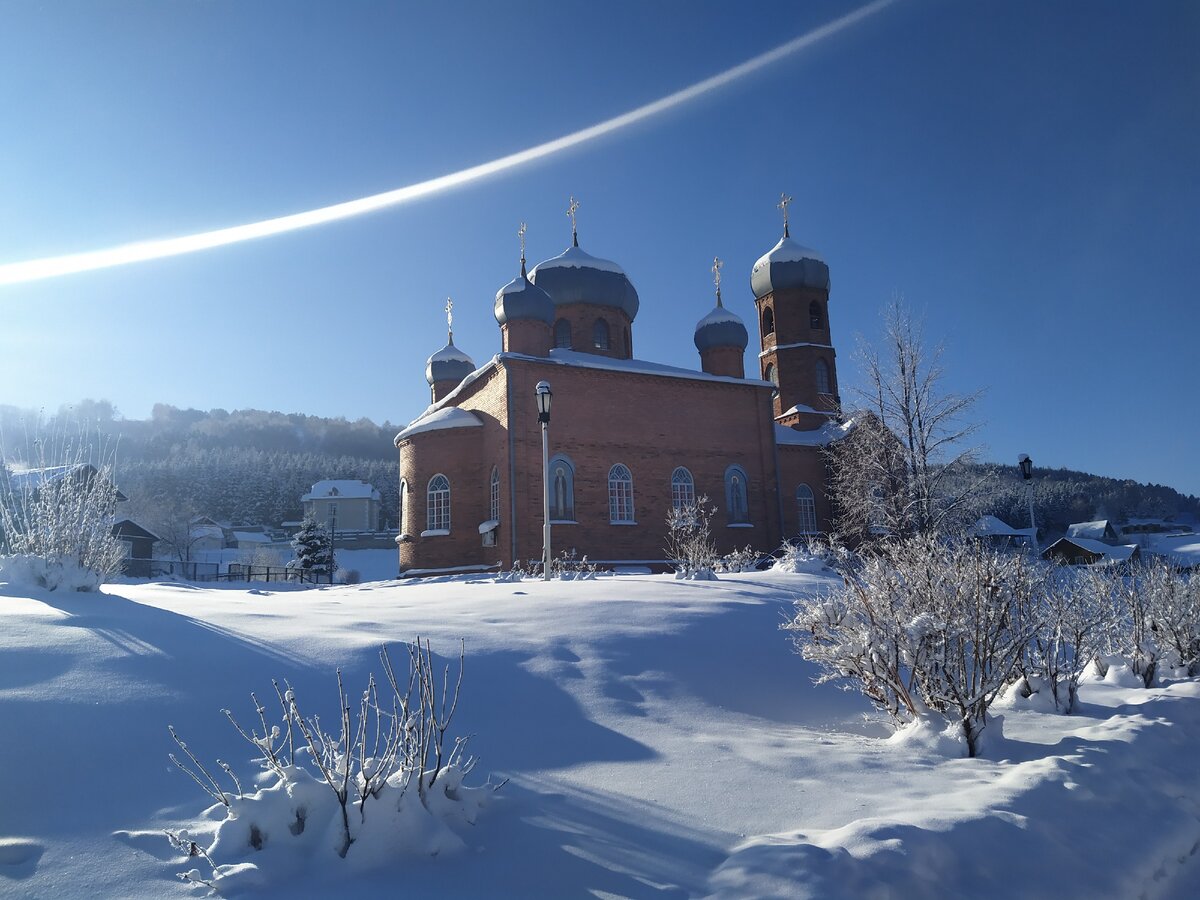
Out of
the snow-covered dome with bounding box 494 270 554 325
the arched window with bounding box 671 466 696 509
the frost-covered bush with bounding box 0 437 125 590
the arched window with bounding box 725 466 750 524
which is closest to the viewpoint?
the frost-covered bush with bounding box 0 437 125 590

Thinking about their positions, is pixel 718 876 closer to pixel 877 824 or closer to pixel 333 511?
pixel 877 824

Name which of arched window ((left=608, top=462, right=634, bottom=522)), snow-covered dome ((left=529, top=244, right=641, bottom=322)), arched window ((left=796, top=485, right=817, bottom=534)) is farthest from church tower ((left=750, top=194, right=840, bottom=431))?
arched window ((left=608, top=462, right=634, bottom=522))

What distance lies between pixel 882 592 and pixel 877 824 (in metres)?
2.74

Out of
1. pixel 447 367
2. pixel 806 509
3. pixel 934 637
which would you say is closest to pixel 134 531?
pixel 447 367

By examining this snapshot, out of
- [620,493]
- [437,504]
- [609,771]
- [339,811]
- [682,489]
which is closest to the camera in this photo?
[339,811]

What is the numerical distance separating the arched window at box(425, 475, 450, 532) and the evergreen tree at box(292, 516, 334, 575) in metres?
14.6

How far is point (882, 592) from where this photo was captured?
6531 millimetres

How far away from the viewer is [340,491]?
217 ft

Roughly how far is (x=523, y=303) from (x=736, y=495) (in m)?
8.99

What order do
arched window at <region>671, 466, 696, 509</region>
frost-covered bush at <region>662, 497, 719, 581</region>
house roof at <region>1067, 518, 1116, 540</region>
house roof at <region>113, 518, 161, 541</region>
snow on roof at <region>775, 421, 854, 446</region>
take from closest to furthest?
frost-covered bush at <region>662, 497, 719, 581</region>
arched window at <region>671, 466, 696, 509</region>
snow on roof at <region>775, 421, 854, 446</region>
house roof at <region>113, 518, 161, 541</region>
house roof at <region>1067, 518, 1116, 540</region>

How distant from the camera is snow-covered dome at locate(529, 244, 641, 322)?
26891 mm

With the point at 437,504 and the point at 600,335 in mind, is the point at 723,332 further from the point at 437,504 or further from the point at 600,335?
the point at 437,504

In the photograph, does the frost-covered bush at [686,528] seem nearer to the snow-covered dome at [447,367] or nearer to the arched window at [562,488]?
the arched window at [562,488]

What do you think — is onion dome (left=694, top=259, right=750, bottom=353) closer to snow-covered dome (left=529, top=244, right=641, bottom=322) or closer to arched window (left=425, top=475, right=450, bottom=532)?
snow-covered dome (left=529, top=244, right=641, bottom=322)
